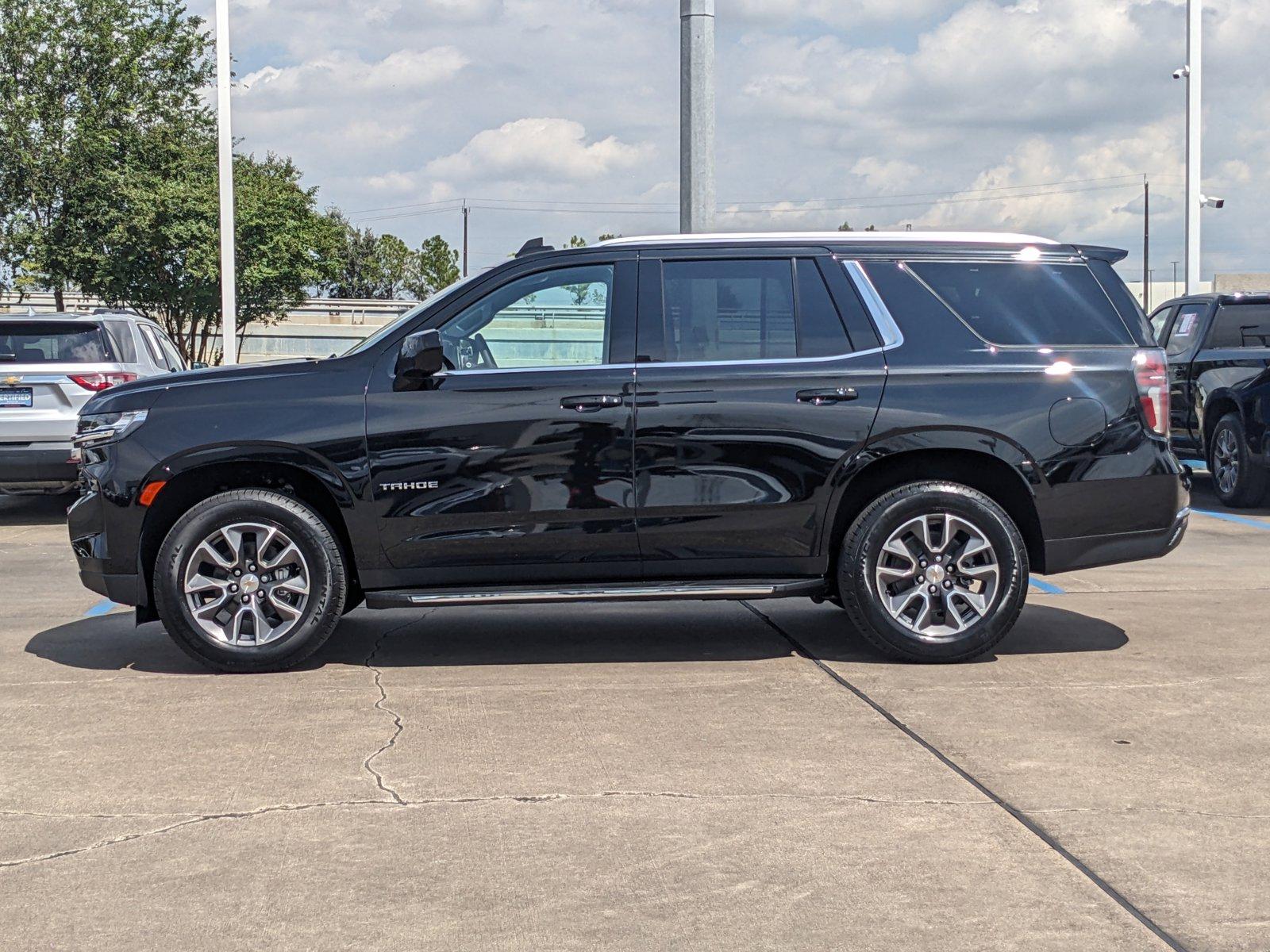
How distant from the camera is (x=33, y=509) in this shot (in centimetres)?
1521

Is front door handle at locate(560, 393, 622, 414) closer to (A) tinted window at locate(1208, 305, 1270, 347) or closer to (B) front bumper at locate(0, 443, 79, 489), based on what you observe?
(B) front bumper at locate(0, 443, 79, 489)

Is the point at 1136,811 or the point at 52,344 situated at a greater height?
the point at 52,344

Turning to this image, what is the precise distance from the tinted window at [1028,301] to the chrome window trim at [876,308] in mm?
218

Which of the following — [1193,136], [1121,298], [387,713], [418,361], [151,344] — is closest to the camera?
[387,713]

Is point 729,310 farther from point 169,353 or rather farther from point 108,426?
point 169,353

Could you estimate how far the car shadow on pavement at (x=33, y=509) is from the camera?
1387 centimetres

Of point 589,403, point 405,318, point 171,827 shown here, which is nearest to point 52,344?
point 405,318

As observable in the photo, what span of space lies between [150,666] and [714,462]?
2751mm

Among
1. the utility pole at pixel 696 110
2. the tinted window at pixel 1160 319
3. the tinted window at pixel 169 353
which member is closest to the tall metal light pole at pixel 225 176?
the tinted window at pixel 169 353

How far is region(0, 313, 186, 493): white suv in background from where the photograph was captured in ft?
42.7

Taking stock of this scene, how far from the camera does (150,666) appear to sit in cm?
695

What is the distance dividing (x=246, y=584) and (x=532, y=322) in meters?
1.72

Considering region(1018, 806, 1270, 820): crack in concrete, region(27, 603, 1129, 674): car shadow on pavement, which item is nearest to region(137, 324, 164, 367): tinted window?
region(27, 603, 1129, 674): car shadow on pavement

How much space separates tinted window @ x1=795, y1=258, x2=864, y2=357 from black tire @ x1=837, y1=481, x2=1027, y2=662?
0.71m
